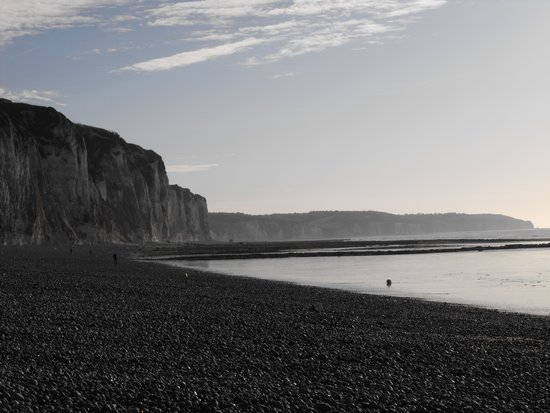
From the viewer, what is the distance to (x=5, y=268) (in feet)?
93.9

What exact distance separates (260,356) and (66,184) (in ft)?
222

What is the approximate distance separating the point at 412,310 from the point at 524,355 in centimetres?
772

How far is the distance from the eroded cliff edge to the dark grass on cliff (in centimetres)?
4357

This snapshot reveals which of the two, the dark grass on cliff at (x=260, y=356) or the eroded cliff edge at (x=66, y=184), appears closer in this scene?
the dark grass on cliff at (x=260, y=356)

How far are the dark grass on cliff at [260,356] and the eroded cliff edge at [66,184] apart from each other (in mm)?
43568

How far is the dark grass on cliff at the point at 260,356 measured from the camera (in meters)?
8.33

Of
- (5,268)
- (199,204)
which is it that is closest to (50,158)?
(5,268)

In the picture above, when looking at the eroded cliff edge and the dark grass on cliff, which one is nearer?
the dark grass on cliff

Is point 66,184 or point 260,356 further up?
point 66,184

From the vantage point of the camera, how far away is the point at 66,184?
71.9 m

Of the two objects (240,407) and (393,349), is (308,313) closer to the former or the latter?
(393,349)

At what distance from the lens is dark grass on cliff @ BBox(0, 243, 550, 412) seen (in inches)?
328

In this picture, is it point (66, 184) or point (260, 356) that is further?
point (66, 184)

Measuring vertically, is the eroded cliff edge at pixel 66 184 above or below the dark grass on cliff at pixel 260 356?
above
